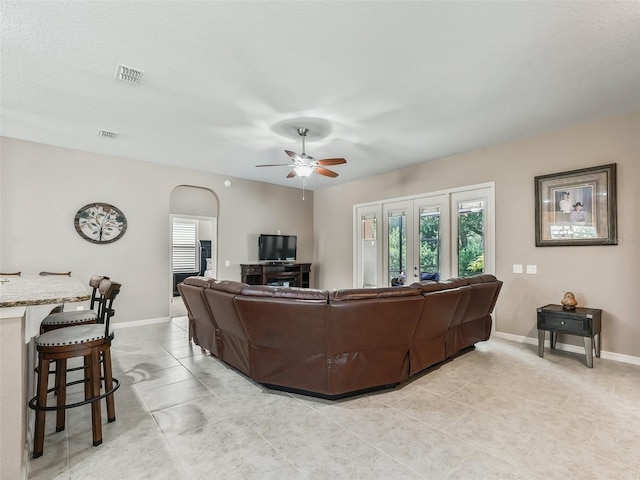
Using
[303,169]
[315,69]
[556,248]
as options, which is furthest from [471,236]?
[315,69]

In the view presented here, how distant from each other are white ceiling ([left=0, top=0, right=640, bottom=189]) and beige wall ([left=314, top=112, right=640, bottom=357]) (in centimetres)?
28

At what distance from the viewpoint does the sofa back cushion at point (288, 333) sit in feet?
8.53

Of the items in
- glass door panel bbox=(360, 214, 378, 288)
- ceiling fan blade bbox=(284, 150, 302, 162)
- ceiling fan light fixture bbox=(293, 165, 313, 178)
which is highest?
ceiling fan blade bbox=(284, 150, 302, 162)

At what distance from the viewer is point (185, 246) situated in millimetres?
9367

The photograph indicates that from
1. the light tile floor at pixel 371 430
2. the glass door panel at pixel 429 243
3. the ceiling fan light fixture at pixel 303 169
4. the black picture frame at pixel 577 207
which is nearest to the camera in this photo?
the light tile floor at pixel 371 430

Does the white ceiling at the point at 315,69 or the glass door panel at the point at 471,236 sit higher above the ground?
the white ceiling at the point at 315,69

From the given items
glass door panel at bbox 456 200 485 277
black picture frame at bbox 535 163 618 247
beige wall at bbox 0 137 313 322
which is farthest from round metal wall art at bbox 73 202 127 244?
black picture frame at bbox 535 163 618 247

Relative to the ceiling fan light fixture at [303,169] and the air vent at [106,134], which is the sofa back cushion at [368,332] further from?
the air vent at [106,134]

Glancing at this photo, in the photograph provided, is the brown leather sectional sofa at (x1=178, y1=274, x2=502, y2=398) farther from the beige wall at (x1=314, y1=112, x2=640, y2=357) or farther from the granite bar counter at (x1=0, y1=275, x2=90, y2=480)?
the beige wall at (x1=314, y1=112, x2=640, y2=357)

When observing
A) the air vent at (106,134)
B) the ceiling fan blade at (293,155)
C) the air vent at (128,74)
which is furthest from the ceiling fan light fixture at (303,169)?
the air vent at (106,134)

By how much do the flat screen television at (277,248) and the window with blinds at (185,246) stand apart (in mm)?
3416

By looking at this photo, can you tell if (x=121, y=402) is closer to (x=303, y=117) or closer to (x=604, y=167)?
(x=303, y=117)

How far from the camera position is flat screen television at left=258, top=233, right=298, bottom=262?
708 centimetres

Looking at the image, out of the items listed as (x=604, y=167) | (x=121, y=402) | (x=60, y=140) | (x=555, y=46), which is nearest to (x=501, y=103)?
(x=555, y=46)
